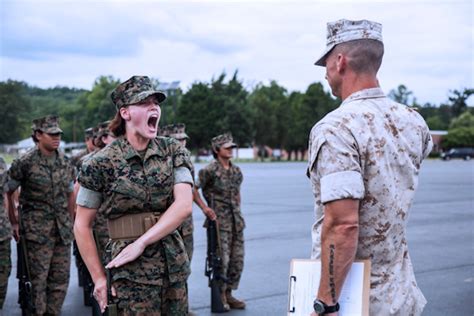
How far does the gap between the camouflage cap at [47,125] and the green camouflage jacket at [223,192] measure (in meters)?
1.79

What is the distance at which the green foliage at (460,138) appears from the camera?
80750 mm

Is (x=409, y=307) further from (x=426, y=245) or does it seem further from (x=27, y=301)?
(x=426, y=245)

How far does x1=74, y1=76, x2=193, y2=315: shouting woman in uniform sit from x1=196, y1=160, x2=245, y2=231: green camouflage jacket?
3.99 metres

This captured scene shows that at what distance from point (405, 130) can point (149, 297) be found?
5.79ft

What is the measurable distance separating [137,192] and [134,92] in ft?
1.92

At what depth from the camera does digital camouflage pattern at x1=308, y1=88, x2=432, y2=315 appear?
2725mm

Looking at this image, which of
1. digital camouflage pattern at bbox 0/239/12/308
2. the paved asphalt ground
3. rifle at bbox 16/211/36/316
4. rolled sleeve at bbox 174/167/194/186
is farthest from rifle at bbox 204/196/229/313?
rolled sleeve at bbox 174/167/194/186

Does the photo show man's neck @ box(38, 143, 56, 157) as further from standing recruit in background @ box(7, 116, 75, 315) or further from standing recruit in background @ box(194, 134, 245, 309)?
standing recruit in background @ box(194, 134, 245, 309)

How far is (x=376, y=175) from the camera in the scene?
2836 mm

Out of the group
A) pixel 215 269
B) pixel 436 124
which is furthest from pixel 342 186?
pixel 436 124

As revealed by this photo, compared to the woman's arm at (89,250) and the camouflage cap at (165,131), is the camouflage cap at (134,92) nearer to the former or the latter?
the woman's arm at (89,250)

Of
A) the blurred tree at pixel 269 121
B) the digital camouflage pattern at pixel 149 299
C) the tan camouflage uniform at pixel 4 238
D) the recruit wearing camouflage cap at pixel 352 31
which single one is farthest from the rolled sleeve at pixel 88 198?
the blurred tree at pixel 269 121

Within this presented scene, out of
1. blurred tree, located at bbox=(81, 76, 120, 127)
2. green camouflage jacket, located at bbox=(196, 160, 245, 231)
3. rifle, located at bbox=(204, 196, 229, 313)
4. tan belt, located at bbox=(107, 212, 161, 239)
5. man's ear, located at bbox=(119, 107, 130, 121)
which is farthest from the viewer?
blurred tree, located at bbox=(81, 76, 120, 127)

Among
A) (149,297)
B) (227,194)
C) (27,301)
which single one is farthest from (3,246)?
(149,297)
